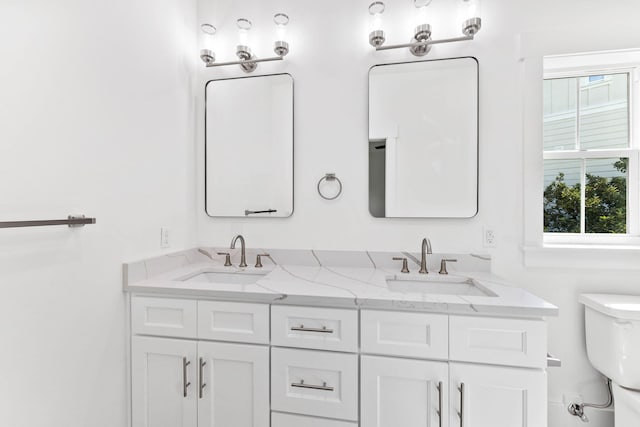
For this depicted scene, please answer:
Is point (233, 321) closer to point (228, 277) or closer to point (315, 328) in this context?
point (315, 328)

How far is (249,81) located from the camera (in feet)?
6.45

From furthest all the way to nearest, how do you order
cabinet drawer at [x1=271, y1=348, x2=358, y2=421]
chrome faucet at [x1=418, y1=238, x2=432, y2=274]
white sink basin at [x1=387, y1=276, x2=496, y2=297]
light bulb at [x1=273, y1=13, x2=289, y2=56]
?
light bulb at [x1=273, y1=13, x2=289, y2=56]
chrome faucet at [x1=418, y1=238, x2=432, y2=274]
white sink basin at [x1=387, y1=276, x2=496, y2=297]
cabinet drawer at [x1=271, y1=348, x2=358, y2=421]

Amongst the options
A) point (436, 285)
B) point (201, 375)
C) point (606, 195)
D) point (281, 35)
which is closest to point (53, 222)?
point (201, 375)

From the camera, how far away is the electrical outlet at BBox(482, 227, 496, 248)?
1723 mm

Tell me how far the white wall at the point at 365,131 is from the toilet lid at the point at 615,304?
3.0 inches

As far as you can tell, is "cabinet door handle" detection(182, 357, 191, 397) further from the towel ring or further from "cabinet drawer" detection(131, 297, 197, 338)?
the towel ring

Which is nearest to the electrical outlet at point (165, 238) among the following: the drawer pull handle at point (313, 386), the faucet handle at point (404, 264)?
the drawer pull handle at point (313, 386)

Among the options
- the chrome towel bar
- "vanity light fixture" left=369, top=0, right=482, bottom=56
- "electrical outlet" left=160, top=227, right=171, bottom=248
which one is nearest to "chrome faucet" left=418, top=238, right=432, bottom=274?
"vanity light fixture" left=369, top=0, right=482, bottom=56

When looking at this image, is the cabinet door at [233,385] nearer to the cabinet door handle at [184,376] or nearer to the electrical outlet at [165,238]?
the cabinet door handle at [184,376]

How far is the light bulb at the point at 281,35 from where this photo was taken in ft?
5.99

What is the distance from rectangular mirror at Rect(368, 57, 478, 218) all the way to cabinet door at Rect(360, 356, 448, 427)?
2.65ft

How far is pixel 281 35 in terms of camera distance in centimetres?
187

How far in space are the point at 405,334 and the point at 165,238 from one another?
4.22ft

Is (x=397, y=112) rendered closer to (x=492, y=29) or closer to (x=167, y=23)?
(x=492, y=29)
